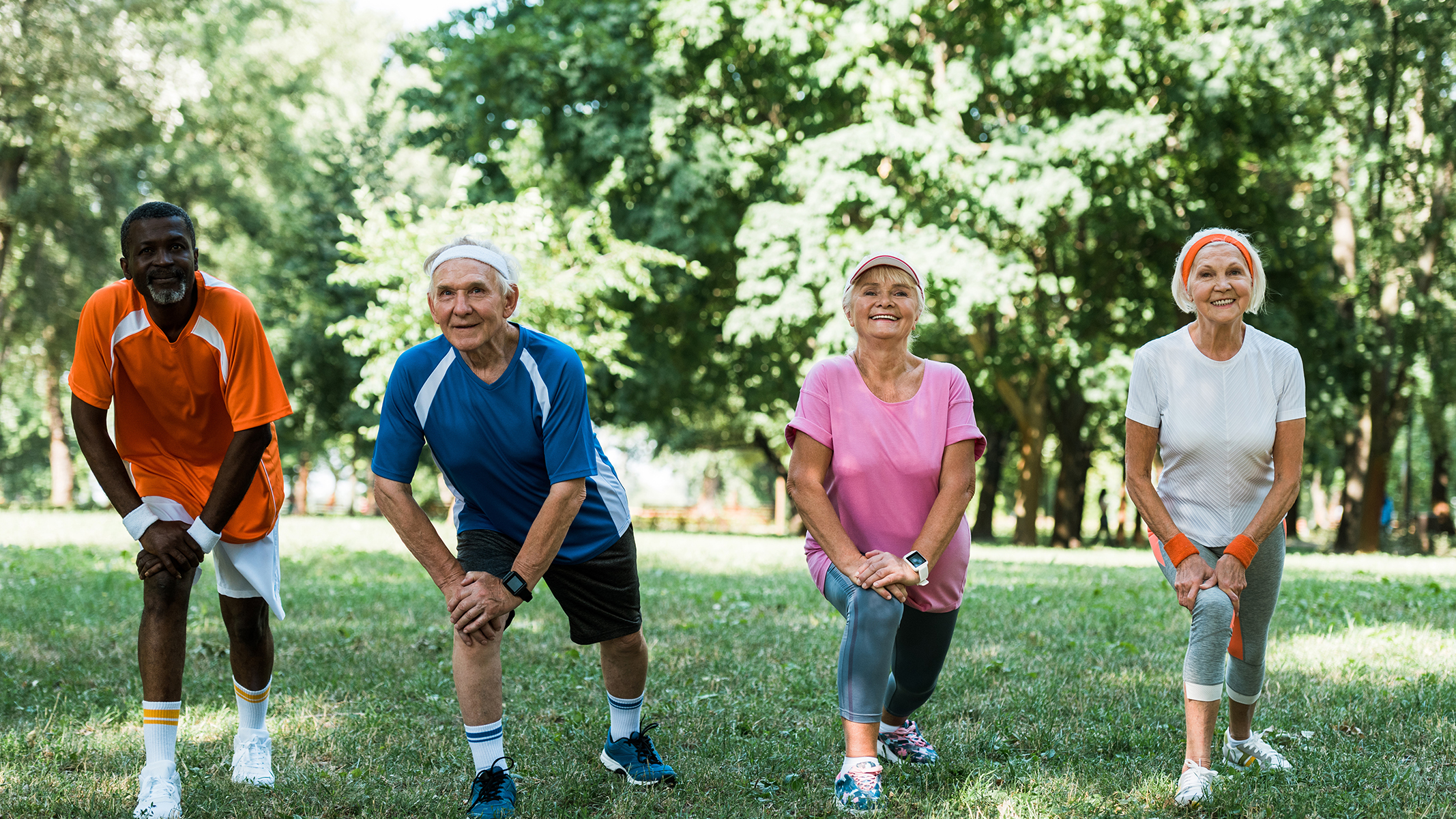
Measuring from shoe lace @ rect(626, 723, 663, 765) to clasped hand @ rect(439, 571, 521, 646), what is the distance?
0.90m

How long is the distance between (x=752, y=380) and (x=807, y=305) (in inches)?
243

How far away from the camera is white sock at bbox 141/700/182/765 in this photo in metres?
3.94

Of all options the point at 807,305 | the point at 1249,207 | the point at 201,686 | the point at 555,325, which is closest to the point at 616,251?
the point at 555,325

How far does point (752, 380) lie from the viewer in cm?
2400

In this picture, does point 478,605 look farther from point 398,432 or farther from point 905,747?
point 905,747

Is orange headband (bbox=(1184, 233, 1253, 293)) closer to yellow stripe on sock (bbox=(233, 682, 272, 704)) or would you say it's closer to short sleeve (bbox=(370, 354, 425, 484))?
short sleeve (bbox=(370, 354, 425, 484))

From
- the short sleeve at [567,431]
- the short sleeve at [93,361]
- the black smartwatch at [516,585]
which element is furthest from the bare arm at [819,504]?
the short sleeve at [93,361]

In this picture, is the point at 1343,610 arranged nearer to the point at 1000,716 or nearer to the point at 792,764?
the point at 1000,716

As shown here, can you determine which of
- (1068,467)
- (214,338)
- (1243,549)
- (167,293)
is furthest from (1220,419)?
(1068,467)

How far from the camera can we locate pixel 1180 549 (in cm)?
394

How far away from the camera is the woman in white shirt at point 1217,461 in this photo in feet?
12.8

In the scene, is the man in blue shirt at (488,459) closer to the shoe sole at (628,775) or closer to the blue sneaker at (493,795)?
the blue sneaker at (493,795)

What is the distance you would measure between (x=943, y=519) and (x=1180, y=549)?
852 mm

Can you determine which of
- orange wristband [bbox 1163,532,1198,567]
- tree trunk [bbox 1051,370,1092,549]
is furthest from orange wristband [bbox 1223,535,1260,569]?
tree trunk [bbox 1051,370,1092,549]
